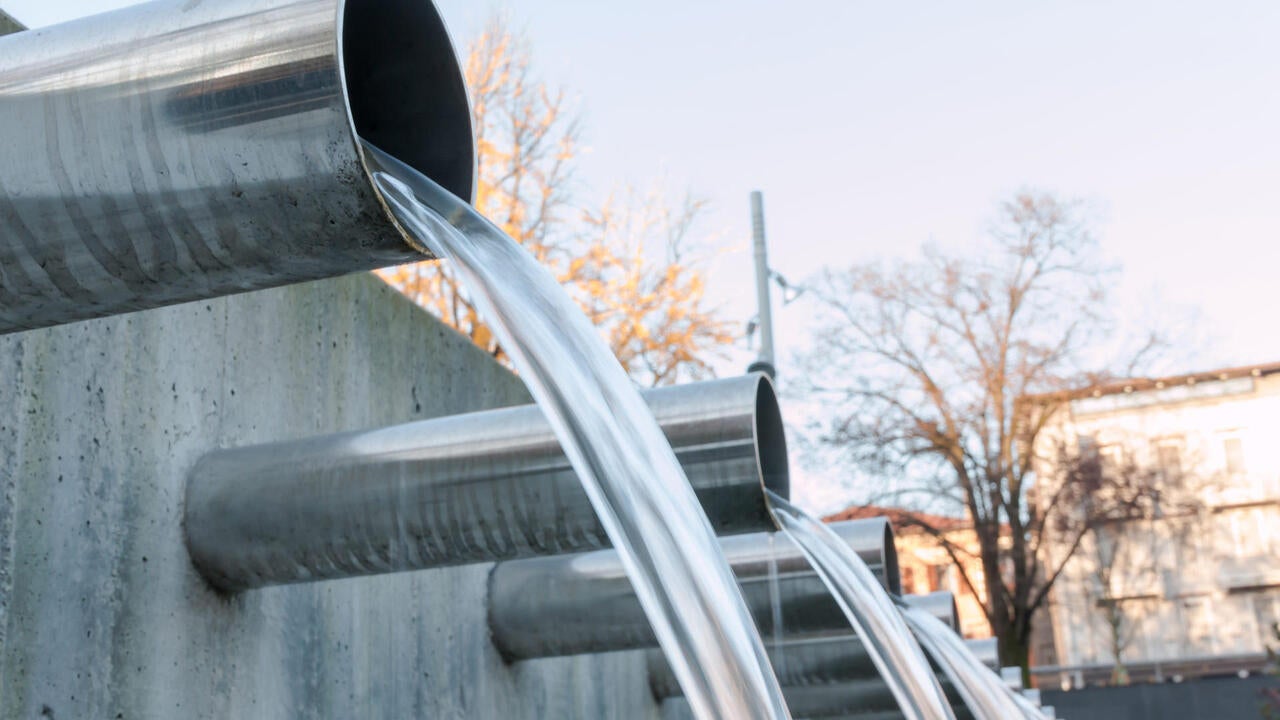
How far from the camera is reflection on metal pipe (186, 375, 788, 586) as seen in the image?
265 cm

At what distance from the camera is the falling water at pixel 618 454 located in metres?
1.54

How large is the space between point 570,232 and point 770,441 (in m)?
17.0

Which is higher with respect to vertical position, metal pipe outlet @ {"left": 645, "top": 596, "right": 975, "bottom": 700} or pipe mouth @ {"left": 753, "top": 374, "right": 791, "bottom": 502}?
pipe mouth @ {"left": 753, "top": 374, "right": 791, "bottom": 502}

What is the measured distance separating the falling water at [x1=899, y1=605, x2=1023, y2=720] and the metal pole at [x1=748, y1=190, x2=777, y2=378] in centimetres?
970

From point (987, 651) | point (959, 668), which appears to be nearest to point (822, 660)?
point (959, 668)

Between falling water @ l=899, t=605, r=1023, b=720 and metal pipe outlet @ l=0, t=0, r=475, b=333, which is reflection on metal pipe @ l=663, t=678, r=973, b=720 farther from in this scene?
metal pipe outlet @ l=0, t=0, r=475, b=333

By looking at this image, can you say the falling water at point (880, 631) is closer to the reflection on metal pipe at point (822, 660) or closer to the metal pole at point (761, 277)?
the reflection on metal pipe at point (822, 660)

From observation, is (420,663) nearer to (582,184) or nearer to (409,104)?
(409,104)

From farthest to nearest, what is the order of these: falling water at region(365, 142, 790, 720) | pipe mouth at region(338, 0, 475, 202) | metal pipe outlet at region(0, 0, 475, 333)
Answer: pipe mouth at region(338, 0, 475, 202), falling water at region(365, 142, 790, 720), metal pipe outlet at region(0, 0, 475, 333)

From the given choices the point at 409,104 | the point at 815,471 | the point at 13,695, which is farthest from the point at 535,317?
the point at 815,471

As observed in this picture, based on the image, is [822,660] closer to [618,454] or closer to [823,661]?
[823,661]

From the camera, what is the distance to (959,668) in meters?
4.78

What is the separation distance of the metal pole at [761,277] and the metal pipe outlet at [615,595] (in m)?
10.4

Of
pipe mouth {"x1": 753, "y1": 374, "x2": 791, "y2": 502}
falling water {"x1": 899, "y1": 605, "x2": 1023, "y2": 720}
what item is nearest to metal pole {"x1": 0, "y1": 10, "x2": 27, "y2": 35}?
pipe mouth {"x1": 753, "y1": 374, "x2": 791, "y2": 502}
